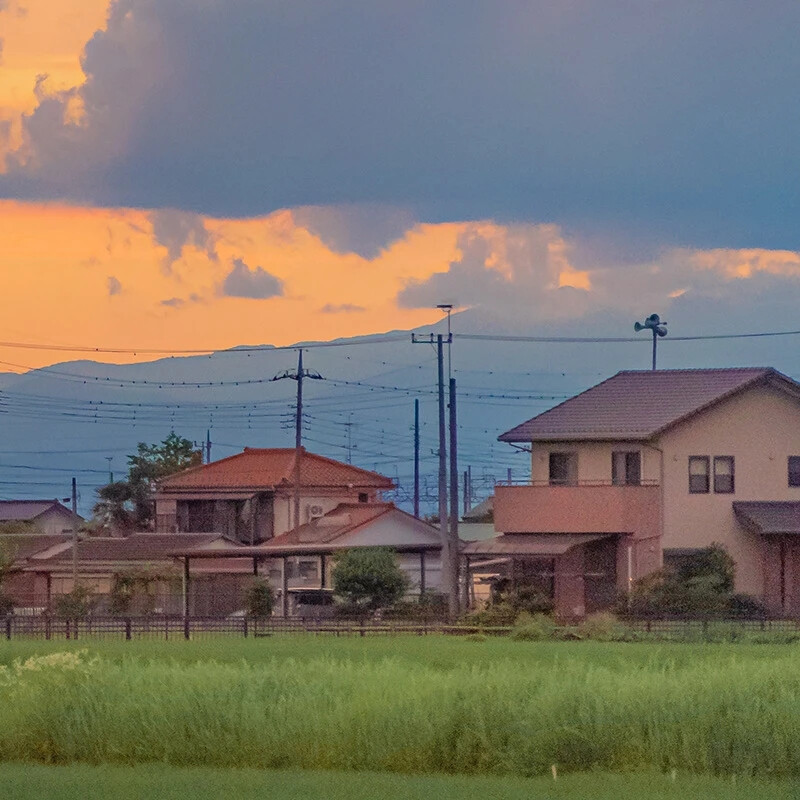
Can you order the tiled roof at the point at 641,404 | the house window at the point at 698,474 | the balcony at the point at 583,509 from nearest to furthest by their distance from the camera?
1. the balcony at the point at 583,509
2. the tiled roof at the point at 641,404
3. the house window at the point at 698,474

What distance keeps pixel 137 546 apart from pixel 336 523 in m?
9.63

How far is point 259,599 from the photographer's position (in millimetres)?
55844

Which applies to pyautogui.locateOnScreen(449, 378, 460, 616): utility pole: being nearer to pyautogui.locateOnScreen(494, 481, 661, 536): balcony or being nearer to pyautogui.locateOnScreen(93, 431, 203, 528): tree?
pyautogui.locateOnScreen(494, 481, 661, 536): balcony

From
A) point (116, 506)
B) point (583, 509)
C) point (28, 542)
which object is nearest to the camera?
point (583, 509)

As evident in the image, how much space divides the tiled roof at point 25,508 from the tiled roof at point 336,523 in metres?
36.2

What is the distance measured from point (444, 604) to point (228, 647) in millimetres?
14829

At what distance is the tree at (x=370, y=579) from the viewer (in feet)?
176

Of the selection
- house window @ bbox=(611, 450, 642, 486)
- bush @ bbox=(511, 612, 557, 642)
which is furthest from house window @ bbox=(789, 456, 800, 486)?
bush @ bbox=(511, 612, 557, 642)

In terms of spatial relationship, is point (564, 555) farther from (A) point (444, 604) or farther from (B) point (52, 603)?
(B) point (52, 603)

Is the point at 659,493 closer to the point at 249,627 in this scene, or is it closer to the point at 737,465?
the point at 737,465

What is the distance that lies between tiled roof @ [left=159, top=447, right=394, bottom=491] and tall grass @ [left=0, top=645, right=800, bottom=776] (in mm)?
58250

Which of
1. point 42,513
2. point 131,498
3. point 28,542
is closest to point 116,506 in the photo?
point 131,498

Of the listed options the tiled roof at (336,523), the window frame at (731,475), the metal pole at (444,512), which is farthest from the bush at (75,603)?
the window frame at (731,475)

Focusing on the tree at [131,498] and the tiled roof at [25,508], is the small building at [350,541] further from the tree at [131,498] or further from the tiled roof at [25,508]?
the tiled roof at [25,508]
